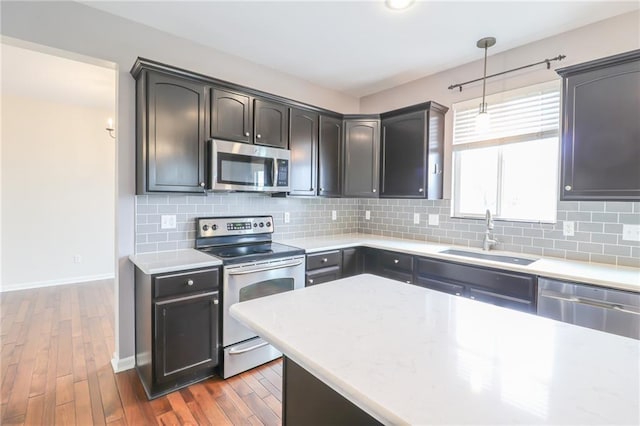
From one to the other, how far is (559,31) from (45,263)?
6.67 metres

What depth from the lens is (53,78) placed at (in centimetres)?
355

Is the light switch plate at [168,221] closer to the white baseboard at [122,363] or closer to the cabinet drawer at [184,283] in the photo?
the cabinet drawer at [184,283]

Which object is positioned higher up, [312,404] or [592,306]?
[592,306]

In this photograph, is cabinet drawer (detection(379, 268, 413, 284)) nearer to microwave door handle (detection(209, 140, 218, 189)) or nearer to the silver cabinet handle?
the silver cabinet handle

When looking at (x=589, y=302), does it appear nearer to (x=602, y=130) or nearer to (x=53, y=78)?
(x=602, y=130)

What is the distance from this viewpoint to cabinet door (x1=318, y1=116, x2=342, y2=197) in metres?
3.34

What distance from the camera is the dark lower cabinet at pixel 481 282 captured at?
2166mm

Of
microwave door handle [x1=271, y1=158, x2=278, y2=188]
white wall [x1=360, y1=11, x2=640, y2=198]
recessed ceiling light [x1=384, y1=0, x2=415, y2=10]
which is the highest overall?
recessed ceiling light [x1=384, y1=0, x2=415, y2=10]

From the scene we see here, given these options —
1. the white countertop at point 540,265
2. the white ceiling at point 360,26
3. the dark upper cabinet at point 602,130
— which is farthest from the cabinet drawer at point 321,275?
the white ceiling at point 360,26

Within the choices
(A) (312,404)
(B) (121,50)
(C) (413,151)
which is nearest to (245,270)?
(A) (312,404)

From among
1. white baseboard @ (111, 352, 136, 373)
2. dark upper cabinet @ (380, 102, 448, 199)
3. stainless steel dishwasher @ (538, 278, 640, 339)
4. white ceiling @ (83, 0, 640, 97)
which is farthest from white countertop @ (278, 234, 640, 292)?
white ceiling @ (83, 0, 640, 97)

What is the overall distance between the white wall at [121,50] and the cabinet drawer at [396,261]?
88.7 inches

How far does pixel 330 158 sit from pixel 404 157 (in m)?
0.81

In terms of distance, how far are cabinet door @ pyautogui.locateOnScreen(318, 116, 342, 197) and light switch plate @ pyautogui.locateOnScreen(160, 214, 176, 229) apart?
4.85ft
